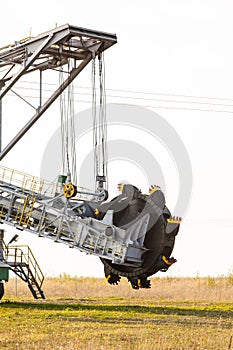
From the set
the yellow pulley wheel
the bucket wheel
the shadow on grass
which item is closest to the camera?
the bucket wheel

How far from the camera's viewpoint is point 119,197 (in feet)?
103

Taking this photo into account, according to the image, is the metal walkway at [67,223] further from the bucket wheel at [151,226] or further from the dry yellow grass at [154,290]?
the dry yellow grass at [154,290]

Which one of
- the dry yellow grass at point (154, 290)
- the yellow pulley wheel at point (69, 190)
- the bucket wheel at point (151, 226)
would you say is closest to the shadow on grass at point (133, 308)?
the bucket wheel at point (151, 226)

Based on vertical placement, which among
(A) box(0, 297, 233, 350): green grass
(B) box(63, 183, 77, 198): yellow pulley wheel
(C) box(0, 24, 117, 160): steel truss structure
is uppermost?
(C) box(0, 24, 117, 160): steel truss structure

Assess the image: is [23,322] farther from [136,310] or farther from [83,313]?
[136,310]

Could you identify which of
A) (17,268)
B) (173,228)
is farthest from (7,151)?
(173,228)

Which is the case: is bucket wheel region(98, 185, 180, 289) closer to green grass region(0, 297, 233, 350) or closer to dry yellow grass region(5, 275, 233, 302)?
green grass region(0, 297, 233, 350)

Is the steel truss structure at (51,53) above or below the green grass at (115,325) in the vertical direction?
above

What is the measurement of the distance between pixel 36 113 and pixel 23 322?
10.1 metres

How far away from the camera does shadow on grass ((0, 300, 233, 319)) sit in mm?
31750

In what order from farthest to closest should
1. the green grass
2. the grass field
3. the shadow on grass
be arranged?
1. the shadow on grass
2. the grass field
3. the green grass

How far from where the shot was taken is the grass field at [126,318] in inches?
870

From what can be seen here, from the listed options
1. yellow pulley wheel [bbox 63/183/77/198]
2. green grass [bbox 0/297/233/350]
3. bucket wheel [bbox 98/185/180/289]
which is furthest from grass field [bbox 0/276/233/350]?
yellow pulley wheel [bbox 63/183/77/198]

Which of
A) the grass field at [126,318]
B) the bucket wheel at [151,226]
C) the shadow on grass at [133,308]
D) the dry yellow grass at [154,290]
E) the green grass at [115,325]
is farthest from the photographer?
the dry yellow grass at [154,290]
